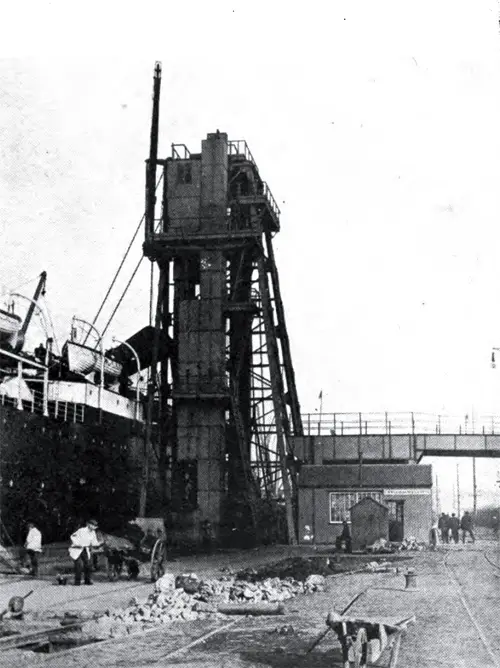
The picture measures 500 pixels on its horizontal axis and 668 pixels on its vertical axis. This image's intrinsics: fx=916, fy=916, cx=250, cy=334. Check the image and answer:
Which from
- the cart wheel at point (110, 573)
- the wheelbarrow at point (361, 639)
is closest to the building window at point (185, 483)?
the cart wheel at point (110, 573)

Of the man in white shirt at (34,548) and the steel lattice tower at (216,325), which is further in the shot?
the steel lattice tower at (216,325)

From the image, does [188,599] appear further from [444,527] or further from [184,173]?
[444,527]

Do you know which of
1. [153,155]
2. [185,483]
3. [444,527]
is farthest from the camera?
[444,527]

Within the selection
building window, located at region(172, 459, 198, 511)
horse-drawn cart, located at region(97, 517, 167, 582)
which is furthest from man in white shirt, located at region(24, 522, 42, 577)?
building window, located at region(172, 459, 198, 511)

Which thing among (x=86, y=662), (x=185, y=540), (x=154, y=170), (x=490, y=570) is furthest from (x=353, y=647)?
(x=154, y=170)

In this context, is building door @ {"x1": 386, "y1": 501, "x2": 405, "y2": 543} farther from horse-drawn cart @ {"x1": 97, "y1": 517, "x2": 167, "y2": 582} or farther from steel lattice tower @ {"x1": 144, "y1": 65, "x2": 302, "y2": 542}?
horse-drawn cart @ {"x1": 97, "y1": 517, "x2": 167, "y2": 582}

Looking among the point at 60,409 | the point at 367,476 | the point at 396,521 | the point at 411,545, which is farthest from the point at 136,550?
the point at 396,521

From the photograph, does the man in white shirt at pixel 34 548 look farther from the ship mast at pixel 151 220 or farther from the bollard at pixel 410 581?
the ship mast at pixel 151 220
